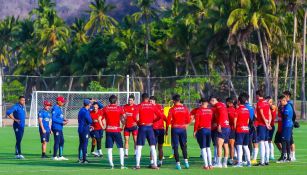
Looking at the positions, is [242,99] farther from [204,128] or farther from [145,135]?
[145,135]

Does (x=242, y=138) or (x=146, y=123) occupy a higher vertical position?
(x=146, y=123)

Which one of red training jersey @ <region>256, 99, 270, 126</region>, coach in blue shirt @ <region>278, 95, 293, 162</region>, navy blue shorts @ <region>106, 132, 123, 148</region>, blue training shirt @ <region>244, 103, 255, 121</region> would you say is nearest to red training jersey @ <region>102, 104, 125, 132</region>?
navy blue shorts @ <region>106, 132, 123, 148</region>

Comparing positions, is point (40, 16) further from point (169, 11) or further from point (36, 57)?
point (169, 11)

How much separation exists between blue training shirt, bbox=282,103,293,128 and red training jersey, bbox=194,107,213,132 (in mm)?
2925

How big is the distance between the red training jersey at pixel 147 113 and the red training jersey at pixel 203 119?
1.13 meters

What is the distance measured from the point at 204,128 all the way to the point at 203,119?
0.83ft

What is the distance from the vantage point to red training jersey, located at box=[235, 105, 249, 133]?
23.3m

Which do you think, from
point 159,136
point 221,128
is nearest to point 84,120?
point 159,136

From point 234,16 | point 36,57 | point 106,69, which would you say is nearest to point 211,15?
point 234,16

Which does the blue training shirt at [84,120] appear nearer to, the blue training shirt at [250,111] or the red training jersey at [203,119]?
the red training jersey at [203,119]

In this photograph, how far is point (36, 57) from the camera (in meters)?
100

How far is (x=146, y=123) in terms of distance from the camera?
2295 cm

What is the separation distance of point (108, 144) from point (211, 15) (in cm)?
5029

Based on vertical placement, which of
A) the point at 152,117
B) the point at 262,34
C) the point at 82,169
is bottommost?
the point at 82,169
